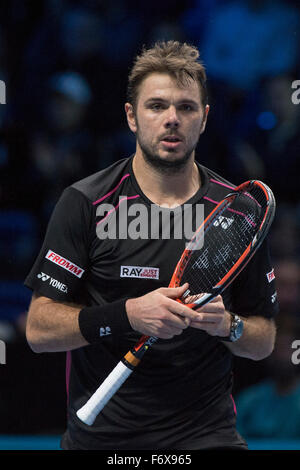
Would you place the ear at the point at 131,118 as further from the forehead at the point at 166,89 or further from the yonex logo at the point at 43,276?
the yonex logo at the point at 43,276

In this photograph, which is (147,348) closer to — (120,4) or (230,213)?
(230,213)

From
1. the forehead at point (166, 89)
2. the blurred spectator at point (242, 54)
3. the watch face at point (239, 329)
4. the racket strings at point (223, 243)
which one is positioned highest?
the blurred spectator at point (242, 54)

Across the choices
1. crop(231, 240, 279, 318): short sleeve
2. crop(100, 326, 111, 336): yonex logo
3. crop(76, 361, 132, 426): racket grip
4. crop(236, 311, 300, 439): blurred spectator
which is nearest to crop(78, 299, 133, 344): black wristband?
crop(100, 326, 111, 336): yonex logo

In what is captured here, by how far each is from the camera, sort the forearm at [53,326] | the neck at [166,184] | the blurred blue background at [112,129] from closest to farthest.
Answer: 1. the forearm at [53,326]
2. the neck at [166,184]
3. the blurred blue background at [112,129]

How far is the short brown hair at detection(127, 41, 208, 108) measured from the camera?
2266mm

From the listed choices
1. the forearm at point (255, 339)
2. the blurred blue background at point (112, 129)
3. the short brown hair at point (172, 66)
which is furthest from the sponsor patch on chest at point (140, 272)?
the blurred blue background at point (112, 129)

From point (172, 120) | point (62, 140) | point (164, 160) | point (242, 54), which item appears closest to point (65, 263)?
point (164, 160)

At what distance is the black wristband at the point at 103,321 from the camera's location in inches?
82.3

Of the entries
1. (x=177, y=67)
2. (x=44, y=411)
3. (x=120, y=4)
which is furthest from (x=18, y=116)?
(x=177, y=67)

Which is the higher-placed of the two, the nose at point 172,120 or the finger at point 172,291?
the nose at point 172,120

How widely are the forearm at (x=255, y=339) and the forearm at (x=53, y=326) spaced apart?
19.2 inches

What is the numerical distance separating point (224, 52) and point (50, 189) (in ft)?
4.20

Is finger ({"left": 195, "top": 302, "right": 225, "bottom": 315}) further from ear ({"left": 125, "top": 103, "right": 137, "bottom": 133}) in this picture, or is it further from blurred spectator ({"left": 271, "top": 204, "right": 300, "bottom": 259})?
blurred spectator ({"left": 271, "top": 204, "right": 300, "bottom": 259})

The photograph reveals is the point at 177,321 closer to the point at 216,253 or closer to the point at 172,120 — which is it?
the point at 216,253
